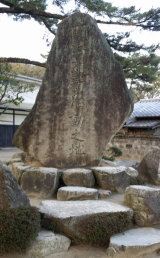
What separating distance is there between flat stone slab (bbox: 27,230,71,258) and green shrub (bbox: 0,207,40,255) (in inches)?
4.9

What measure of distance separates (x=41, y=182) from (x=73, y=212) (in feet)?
4.48

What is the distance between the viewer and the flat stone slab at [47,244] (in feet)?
9.50

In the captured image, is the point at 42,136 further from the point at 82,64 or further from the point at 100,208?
the point at 100,208

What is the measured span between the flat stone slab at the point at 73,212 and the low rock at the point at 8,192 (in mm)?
544

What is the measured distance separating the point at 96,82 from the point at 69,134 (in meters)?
1.45

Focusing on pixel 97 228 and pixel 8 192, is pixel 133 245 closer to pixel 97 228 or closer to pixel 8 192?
pixel 97 228

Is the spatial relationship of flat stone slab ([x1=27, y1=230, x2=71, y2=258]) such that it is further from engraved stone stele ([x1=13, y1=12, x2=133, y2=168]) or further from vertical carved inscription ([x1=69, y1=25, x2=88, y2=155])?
vertical carved inscription ([x1=69, y1=25, x2=88, y2=155])

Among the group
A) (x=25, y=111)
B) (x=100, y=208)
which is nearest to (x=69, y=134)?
(x=100, y=208)

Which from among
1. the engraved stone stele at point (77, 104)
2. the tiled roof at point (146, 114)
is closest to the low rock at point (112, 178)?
the engraved stone stele at point (77, 104)

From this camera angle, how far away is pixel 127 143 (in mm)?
14180

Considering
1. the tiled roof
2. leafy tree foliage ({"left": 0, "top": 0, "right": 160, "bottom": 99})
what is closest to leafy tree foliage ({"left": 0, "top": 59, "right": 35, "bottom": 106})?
leafy tree foliage ({"left": 0, "top": 0, "right": 160, "bottom": 99})

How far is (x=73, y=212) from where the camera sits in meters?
3.40

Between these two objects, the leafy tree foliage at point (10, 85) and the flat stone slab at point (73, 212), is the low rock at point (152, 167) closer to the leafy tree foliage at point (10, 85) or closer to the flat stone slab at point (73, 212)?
the flat stone slab at point (73, 212)

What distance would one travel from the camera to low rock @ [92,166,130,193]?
4.82 m
